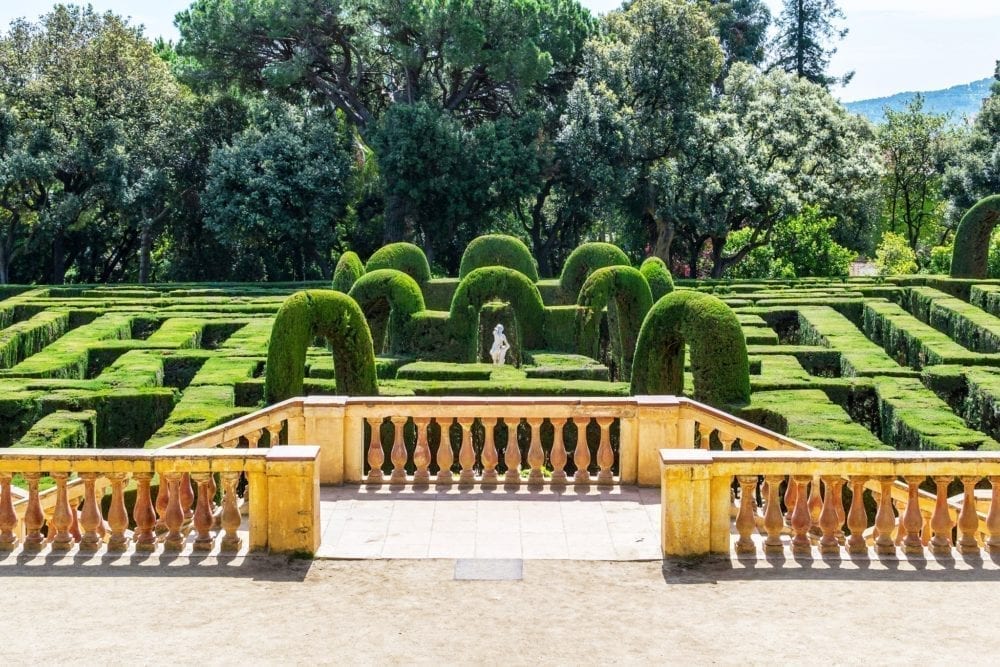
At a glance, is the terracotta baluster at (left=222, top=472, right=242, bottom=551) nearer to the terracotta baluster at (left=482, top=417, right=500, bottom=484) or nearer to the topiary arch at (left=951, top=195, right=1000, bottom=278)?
the terracotta baluster at (left=482, top=417, right=500, bottom=484)

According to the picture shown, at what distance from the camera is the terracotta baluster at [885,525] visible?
31.7ft

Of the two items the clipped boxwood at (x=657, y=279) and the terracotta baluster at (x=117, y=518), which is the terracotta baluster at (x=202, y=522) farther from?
the clipped boxwood at (x=657, y=279)

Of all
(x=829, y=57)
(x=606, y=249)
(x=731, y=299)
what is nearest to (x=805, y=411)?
(x=606, y=249)

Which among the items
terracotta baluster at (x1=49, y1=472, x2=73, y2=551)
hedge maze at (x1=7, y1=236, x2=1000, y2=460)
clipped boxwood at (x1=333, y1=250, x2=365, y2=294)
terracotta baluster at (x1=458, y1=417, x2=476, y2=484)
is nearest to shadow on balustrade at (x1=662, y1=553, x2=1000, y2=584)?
terracotta baluster at (x1=458, y1=417, x2=476, y2=484)

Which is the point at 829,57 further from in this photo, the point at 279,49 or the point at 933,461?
the point at 933,461

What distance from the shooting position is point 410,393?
17.5m

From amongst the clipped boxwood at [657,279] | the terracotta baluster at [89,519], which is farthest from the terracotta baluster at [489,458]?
the clipped boxwood at [657,279]

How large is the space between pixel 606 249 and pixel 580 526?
63.0 ft

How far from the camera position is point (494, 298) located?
80.8 ft

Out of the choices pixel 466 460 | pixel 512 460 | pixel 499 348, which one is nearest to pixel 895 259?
pixel 499 348

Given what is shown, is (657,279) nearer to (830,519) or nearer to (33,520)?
(830,519)

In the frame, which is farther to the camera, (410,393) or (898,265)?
(898,265)

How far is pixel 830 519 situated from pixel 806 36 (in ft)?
208

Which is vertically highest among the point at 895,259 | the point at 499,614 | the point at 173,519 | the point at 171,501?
the point at 895,259
